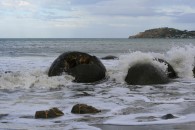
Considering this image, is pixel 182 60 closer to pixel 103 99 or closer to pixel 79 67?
pixel 79 67

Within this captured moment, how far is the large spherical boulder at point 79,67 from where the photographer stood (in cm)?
1377

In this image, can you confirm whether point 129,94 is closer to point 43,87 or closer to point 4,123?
point 43,87

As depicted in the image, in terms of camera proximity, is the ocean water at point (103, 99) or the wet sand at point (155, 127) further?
the ocean water at point (103, 99)

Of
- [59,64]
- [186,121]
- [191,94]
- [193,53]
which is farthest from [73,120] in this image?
[193,53]

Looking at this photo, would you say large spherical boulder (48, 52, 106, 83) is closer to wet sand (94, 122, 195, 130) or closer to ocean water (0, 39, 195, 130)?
ocean water (0, 39, 195, 130)

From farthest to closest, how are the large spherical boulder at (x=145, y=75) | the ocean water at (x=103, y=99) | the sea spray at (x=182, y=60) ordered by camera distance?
the sea spray at (x=182, y=60)
the large spherical boulder at (x=145, y=75)
the ocean water at (x=103, y=99)

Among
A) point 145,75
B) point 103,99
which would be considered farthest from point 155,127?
point 145,75

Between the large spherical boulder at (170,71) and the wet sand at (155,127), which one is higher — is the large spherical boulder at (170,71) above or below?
above

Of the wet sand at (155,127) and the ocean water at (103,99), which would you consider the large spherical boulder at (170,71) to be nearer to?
the ocean water at (103,99)

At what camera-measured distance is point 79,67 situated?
13883 millimetres

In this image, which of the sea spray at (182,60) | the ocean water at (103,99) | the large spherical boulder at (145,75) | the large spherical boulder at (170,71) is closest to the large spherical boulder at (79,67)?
the ocean water at (103,99)

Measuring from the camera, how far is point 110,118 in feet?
24.8

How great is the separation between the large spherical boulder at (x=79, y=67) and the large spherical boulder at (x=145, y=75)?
1.20 m

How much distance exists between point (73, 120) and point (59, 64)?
6990 millimetres
